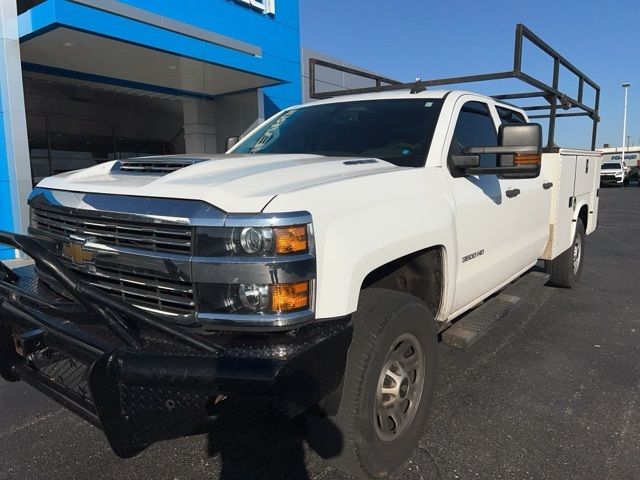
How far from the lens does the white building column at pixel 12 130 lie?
8070mm

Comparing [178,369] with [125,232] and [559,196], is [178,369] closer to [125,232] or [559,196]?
[125,232]

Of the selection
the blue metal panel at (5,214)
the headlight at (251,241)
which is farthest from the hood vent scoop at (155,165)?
the blue metal panel at (5,214)

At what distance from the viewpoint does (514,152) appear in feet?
9.57

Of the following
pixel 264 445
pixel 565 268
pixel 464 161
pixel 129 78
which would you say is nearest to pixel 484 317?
pixel 464 161

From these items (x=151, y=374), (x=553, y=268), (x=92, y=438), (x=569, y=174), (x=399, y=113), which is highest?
(x=399, y=113)

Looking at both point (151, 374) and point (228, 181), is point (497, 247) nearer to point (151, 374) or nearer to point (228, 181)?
point (228, 181)

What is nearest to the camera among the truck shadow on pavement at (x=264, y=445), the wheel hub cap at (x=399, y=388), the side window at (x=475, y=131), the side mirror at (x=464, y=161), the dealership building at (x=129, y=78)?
the truck shadow on pavement at (x=264, y=445)

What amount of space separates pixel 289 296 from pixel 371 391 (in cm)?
66

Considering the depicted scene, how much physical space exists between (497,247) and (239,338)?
2.31 m

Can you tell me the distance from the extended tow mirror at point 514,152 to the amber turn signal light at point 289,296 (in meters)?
1.58

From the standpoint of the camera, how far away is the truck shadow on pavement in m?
2.18

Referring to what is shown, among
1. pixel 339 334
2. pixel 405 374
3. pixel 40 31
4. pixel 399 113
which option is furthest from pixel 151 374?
pixel 40 31

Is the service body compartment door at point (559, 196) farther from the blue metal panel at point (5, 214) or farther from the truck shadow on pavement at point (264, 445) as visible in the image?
the blue metal panel at point (5, 214)

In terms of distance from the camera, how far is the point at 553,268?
5859 millimetres
